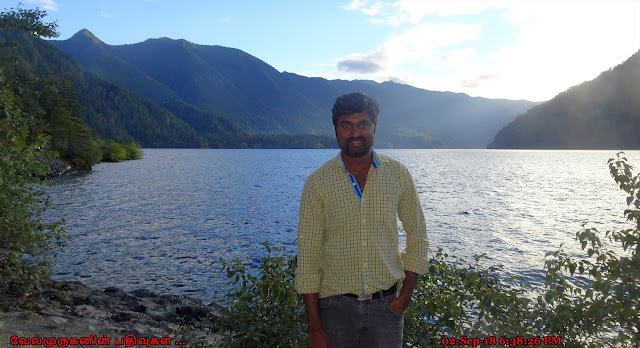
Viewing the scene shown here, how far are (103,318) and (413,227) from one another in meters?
12.0

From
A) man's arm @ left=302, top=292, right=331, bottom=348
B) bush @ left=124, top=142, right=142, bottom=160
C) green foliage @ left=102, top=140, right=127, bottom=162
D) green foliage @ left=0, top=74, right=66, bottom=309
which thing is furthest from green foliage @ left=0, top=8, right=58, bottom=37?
bush @ left=124, top=142, right=142, bottom=160

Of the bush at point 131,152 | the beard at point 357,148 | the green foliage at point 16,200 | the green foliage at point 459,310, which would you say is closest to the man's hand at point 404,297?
the beard at point 357,148

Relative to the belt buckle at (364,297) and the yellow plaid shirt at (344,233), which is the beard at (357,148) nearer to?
the yellow plaid shirt at (344,233)

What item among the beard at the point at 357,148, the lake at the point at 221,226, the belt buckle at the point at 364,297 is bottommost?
the lake at the point at 221,226

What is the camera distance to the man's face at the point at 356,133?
3.73 m

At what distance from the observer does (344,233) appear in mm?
3676

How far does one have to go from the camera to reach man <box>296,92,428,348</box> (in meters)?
3.64

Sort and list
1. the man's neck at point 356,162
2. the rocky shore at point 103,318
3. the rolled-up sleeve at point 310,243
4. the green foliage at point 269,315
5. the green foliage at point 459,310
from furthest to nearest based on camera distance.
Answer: the rocky shore at point 103,318 < the green foliage at point 269,315 < the green foliage at point 459,310 < the man's neck at point 356,162 < the rolled-up sleeve at point 310,243

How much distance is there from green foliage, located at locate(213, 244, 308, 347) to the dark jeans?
2.24m

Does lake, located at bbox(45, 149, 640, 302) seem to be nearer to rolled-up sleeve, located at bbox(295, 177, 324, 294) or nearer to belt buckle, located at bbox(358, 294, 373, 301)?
rolled-up sleeve, located at bbox(295, 177, 324, 294)

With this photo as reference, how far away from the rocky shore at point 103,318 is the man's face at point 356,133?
4.57 meters
